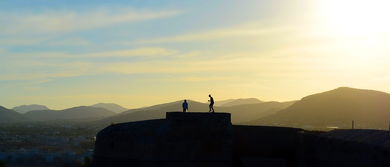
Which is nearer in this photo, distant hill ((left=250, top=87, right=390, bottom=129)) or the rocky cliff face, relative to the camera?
the rocky cliff face

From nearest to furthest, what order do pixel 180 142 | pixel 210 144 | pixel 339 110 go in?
pixel 180 142 → pixel 210 144 → pixel 339 110

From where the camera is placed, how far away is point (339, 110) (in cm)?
10119

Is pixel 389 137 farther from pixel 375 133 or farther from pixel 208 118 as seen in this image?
pixel 208 118

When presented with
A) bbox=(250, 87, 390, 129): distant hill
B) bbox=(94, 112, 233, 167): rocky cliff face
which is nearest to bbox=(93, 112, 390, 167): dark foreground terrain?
bbox=(94, 112, 233, 167): rocky cliff face

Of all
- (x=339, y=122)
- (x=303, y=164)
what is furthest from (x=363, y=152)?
(x=339, y=122)

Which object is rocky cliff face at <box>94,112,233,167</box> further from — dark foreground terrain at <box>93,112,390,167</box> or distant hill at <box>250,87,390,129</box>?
distant hill at <box>250,87,390,129</box>

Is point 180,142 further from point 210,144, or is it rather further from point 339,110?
point 339,110

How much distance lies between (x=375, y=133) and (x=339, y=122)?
3070 inches

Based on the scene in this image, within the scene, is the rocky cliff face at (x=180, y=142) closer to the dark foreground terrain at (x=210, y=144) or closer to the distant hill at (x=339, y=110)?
the dark foreground terrain at (x=210, y=144)

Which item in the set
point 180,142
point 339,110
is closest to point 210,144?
point 180,142

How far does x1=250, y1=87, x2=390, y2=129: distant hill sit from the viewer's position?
92.6m

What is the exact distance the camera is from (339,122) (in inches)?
3558

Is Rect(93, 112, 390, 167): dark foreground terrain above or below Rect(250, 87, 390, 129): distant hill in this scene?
below

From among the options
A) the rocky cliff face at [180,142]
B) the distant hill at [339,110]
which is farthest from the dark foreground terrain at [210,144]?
the distant hill at [339,110]
